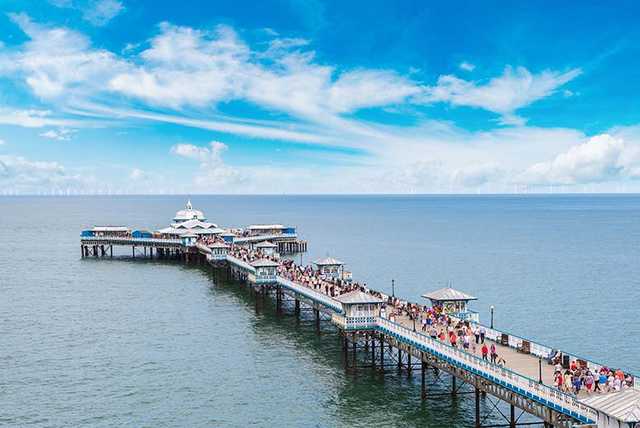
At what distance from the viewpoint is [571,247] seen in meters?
125

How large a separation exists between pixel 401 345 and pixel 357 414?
6.29 m

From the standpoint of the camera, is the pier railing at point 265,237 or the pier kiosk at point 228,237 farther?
the pier railing at point 265,237

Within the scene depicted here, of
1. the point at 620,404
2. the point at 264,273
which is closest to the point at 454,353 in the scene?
the point at 620,404

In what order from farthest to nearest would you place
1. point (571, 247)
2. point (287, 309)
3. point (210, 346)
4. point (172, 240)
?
point (571, 247), point (172, 240), point (287, 309), point (210, 346)

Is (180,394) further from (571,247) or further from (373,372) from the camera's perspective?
(571,247)

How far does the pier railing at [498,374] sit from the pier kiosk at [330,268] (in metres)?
24.9

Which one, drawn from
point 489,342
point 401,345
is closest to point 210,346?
point 401,345

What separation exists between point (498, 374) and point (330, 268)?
123 ft

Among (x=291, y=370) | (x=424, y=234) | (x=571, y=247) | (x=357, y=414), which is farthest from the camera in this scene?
(x=424, y=234)

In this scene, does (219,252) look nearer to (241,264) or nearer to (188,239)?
(241,264)

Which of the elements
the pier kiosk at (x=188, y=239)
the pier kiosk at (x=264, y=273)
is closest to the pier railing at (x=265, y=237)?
the pier kiosk at (x=188, y=239)

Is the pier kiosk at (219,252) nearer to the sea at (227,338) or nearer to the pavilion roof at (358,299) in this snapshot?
the sea at (227,338)

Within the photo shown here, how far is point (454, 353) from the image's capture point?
35.8 meters

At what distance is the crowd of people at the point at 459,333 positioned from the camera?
29.3 m
